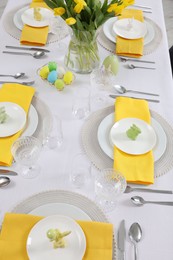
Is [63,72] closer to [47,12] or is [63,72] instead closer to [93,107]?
[93,107]

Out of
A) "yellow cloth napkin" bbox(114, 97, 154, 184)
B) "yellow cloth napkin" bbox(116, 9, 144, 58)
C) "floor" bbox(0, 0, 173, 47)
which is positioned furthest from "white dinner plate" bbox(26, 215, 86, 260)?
"floor" bbox(0, 0, 173, 47)

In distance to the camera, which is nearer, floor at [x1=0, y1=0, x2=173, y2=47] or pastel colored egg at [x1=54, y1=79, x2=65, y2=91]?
pastel colored egg at [x1=54, y1=79, x2=65, y2=91]

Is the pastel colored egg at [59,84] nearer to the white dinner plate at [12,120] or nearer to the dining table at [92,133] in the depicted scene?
the dining table at [92,133]

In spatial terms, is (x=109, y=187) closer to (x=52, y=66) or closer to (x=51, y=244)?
(x=51, y=244)

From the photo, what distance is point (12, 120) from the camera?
1.10 meters

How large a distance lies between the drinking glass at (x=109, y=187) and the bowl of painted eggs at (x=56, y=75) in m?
0.43

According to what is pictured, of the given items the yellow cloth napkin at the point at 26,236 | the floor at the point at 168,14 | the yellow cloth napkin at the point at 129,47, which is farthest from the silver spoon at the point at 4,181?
the floor at the point at 168,14

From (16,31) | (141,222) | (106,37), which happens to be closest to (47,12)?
(16,31)

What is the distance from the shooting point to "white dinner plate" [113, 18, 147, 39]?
1460mm

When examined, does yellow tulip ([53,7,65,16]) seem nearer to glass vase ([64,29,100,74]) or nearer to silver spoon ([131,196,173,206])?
glass vase ([64,29,100,74])

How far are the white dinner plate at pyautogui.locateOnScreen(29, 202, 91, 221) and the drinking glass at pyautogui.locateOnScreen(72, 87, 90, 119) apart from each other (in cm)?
38

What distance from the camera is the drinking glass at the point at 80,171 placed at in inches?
38.4

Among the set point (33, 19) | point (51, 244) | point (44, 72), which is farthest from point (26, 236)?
point (33, 19)

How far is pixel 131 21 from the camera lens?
1.50m
